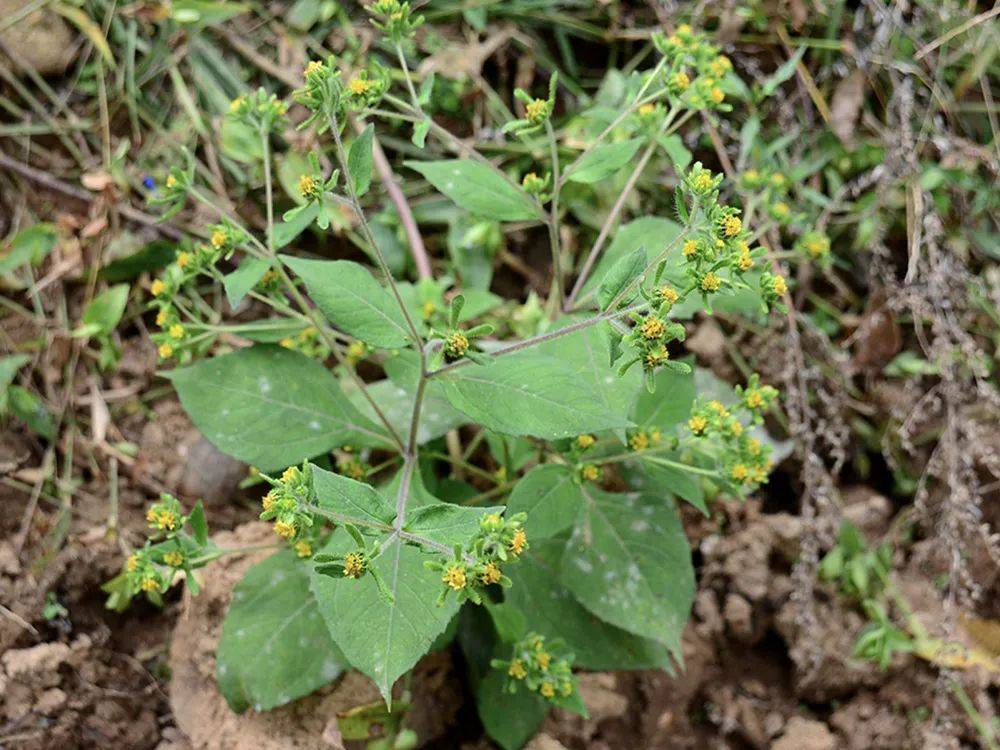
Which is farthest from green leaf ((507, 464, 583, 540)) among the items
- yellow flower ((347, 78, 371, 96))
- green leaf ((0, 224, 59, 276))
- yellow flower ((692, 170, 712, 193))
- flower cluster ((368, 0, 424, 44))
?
green leaf ((0, 224, 59, 276))

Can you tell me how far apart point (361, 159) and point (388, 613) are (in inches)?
33.1

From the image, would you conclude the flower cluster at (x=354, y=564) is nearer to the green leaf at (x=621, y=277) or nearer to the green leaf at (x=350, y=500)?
the green leaf at (x=350, y=500)

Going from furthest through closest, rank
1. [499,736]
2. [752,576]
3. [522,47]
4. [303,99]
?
1. [522,47]
2. [752,576]
3. [499,736]
4. [303,99]

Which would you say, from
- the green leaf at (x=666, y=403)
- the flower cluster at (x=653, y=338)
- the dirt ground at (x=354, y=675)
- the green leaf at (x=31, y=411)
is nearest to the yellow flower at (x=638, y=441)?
the green leaf at (x=666, y=403)

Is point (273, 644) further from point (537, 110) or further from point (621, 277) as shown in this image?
point (537, 110)

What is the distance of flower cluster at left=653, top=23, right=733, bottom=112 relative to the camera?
2.07 meters

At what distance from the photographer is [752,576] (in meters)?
2.72

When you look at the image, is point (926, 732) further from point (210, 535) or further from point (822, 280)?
point (210, 535)

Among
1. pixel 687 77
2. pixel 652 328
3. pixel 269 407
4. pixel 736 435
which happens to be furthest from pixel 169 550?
pixel 687 77

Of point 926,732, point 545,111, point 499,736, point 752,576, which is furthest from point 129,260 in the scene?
point 926,732

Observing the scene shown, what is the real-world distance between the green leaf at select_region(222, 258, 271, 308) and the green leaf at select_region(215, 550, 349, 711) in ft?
2.19

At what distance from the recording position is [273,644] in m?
2.10

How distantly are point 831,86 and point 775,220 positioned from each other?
987mm

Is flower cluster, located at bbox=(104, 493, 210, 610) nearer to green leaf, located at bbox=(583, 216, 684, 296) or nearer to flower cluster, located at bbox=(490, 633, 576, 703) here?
flower cluster, located at bbox=(490, 633, 576, 703)
